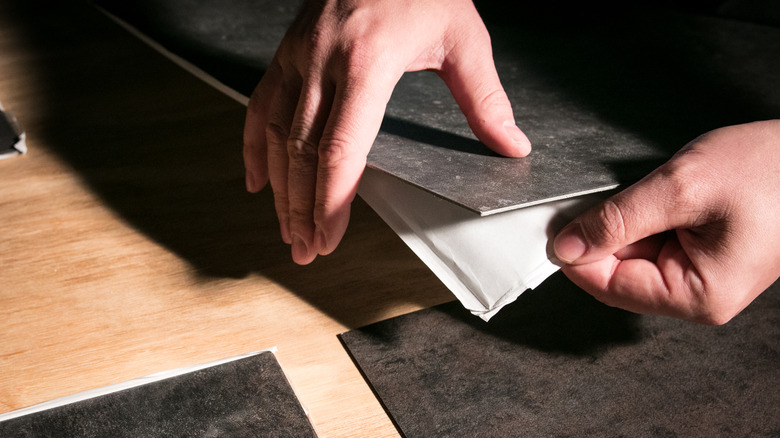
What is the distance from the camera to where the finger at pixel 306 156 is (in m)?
0.62

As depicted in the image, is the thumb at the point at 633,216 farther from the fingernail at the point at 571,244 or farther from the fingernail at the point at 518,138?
the fingernail at the point at 518,138

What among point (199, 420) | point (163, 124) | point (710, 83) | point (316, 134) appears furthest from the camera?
point (163, 124)

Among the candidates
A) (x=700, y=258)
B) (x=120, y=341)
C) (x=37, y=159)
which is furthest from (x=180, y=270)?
(x=700, y=258)

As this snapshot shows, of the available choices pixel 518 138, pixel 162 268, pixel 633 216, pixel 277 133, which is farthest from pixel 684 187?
pixel 162 268

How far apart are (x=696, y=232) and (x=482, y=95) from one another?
23 cm

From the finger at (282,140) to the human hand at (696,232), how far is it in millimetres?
287

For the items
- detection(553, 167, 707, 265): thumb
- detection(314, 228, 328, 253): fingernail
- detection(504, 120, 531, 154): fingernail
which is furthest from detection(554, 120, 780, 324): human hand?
detection(314, 228, 328, 253): fingernail

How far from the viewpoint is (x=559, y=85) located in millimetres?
826

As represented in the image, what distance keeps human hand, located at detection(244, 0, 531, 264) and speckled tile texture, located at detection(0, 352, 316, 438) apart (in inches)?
6.4

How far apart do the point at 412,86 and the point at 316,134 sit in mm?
254

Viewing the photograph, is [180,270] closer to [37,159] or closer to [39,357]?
[39,357]

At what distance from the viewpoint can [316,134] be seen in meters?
0.62

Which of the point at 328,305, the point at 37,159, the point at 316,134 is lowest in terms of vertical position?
the point at 37,159

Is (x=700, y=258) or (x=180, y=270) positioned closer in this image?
(x=700, y=258)
